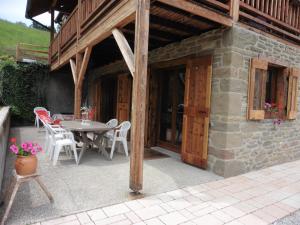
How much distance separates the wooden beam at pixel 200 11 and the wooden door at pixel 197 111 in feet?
2.30

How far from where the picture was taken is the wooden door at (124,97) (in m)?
7.31

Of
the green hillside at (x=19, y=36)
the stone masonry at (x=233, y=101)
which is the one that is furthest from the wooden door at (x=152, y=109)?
the green hillside at (x=19, y=36)

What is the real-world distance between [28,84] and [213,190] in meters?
8.75

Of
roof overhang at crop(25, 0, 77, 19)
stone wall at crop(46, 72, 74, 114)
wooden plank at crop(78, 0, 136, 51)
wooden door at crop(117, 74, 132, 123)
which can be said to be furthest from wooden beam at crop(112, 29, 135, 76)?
stone wall at crop(46, 72, 74, 114)

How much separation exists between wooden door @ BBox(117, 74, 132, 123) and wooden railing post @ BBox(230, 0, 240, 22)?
379 cm

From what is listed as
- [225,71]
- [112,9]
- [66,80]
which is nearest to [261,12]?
[225,71]

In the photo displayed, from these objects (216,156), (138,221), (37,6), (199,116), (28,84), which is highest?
(37,6)

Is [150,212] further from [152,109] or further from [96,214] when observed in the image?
[152,109]

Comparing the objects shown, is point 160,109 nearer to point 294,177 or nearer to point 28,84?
point 294,177

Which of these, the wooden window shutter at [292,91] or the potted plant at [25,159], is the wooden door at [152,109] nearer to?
the wooden window shutter at [292,91]

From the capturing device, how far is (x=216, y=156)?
4.23 meters

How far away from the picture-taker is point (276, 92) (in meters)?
5.18

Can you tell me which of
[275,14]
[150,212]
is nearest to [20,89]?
[150,212]

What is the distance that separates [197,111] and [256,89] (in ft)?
3.87
